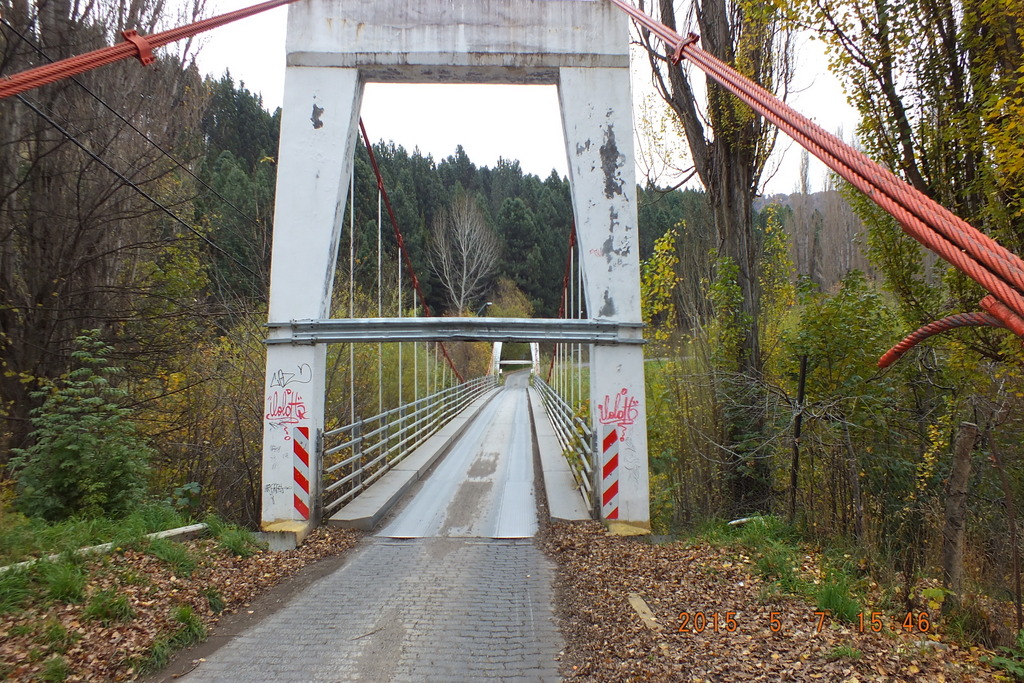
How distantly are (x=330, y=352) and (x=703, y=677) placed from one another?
905 cm

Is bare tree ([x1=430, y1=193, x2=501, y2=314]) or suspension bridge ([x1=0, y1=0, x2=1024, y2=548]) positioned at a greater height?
bare tree ([x1=430, y1=193, x2=501, y2=314])

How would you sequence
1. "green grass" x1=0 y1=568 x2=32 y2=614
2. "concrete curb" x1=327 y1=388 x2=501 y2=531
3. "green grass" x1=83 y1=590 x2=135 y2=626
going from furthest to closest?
A: "concrete curb" x1=327 y1=388 x2=501 y2=531, "green grass" x1=83 y1=590 x2=135 y2=626, "green grass" x1=0 y1=568 x2=32 y2=614

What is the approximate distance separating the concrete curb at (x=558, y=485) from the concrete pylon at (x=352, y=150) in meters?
0.72

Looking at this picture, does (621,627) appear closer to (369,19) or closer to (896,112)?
(896,112)

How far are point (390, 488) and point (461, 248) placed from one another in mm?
25238

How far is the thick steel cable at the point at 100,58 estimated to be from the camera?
2809 millimetres

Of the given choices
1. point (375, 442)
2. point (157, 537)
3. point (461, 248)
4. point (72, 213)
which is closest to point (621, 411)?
point (157, 537)

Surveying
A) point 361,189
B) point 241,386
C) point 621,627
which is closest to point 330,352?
point 241,386

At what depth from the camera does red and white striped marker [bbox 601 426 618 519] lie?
25.2 feet

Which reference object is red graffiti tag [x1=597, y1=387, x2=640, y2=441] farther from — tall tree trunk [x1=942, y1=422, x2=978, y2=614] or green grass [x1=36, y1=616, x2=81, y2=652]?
green grass [x1=36, y1=616, x2=81, y2=652]

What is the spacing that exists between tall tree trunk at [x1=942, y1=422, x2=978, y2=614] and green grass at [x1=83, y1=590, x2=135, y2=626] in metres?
5.46

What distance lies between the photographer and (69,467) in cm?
613

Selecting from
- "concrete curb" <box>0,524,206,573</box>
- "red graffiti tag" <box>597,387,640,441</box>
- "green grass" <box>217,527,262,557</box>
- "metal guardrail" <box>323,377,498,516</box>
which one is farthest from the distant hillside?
"concrete curb" <box>0,524,206,573</box>

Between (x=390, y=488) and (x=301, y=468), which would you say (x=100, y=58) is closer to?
(x=301, y=468)
